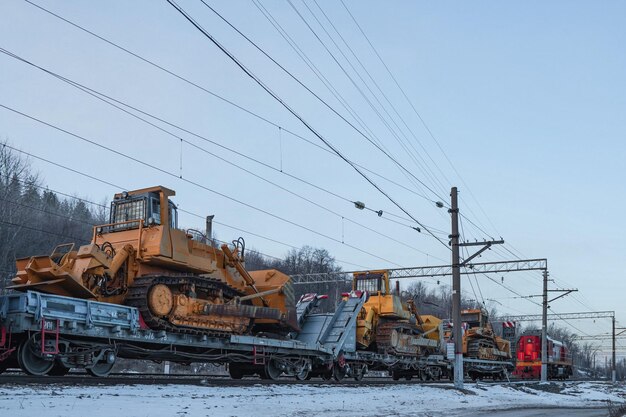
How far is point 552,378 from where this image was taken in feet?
155

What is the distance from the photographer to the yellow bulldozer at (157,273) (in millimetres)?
15492

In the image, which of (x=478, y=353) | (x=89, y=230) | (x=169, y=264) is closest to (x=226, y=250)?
Answer: (x=169, y=264)

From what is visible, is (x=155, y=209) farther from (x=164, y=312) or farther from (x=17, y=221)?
(x=17, y=221)

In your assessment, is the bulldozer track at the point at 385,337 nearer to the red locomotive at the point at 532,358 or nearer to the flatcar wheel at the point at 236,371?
the flatcar wheel at the point at 236,371

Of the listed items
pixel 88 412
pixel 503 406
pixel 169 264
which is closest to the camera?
pixel 88 412

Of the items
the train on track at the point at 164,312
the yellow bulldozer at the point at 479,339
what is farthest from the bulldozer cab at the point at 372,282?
the yellow bulldozer at the point at 479,339

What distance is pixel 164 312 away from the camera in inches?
650

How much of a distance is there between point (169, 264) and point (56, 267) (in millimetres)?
3135

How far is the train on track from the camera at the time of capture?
14.2 m

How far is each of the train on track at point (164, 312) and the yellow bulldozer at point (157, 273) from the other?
0.10ft

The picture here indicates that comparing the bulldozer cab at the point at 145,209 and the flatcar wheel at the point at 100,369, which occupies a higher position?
the bulldozer cab at the point at 145,209

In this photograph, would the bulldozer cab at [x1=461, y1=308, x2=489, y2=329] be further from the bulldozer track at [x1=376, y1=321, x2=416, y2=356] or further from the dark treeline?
the dark treeline

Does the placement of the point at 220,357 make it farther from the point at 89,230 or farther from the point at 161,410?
the point at 89,230

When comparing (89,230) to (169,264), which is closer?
(169,264)
